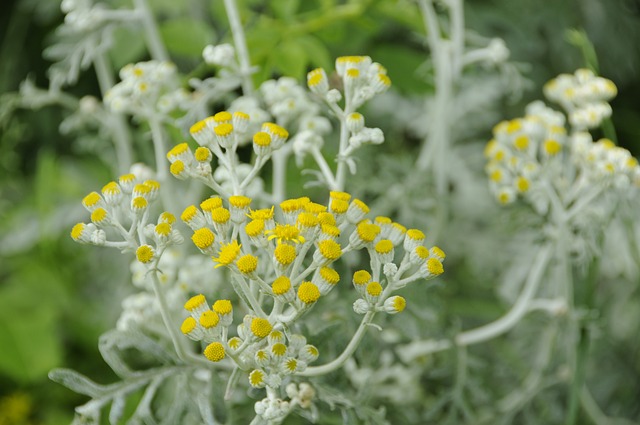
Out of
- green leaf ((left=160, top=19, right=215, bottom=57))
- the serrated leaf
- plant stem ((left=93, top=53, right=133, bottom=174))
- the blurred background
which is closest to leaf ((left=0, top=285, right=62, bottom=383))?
the blurred background

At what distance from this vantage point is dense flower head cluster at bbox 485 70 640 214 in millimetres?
751

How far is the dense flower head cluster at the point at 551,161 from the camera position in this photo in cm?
75

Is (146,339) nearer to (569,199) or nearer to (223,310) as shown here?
(223,310)

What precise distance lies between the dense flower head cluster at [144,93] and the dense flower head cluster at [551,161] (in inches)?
13.6

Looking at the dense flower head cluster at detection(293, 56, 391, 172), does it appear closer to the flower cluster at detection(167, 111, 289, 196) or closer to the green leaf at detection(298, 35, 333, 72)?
the flower cluster at detection(167, 111, 289, 196)

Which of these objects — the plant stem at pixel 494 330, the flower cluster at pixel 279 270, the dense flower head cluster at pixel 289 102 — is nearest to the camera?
the flower cluster at pixel 279 270

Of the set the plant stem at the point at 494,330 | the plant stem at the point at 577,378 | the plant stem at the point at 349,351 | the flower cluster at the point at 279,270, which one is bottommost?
the plant stem at the point at 577,378

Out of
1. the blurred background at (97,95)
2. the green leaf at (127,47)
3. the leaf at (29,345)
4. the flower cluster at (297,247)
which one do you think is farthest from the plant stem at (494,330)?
the leaf at (29,345)

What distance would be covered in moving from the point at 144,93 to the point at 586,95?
484 mm

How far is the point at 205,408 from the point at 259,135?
21 cm

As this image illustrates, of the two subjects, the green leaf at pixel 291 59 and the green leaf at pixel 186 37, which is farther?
the green leaf at pixel 186 37

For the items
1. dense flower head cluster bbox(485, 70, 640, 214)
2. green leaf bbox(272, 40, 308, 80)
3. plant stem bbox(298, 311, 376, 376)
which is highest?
green leaf bbox(272, 40, 308, 80)

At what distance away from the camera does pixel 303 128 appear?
29.2 inches

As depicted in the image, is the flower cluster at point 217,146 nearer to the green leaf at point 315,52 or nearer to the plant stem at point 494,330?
the green leaf at point 315,52
